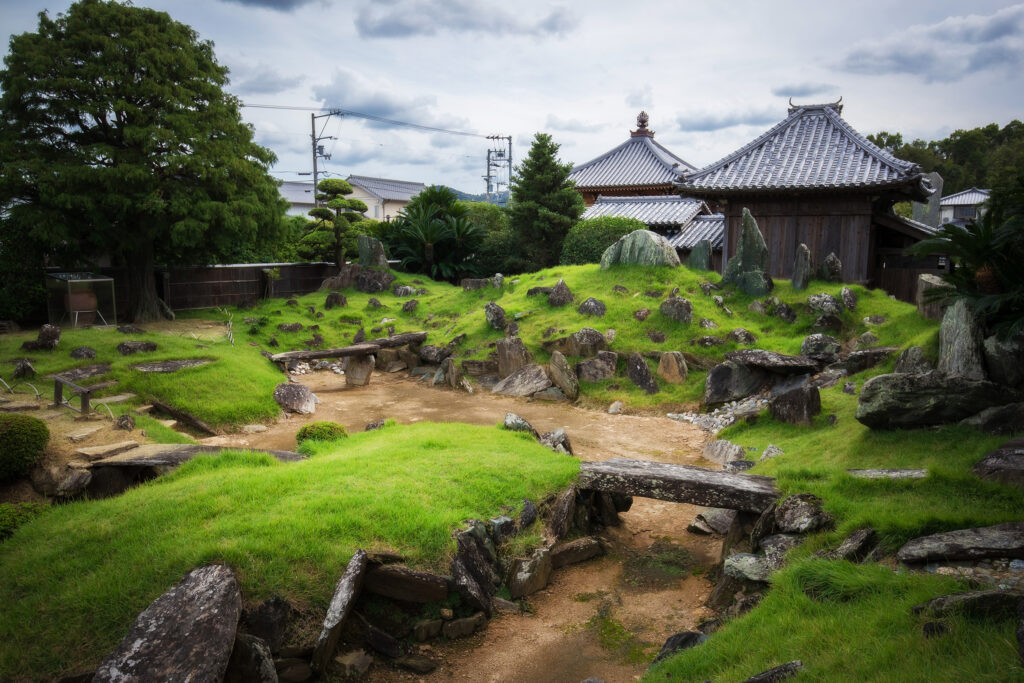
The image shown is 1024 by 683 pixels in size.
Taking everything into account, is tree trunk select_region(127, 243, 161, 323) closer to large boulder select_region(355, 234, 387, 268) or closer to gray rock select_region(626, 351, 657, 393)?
large boulder select_region(355, 234, 387, 268)

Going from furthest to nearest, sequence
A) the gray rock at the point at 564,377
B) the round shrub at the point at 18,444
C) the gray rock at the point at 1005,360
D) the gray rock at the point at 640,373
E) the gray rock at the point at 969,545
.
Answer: the gray rock at the point at 564,377 < the gray rock at the point at 640,373 < the round shrub at the point at 18,444 < the gray rock at the point at 1005,360 < the gray rock at the point at 969,545

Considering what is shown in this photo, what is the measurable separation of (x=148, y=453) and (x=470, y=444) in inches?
208

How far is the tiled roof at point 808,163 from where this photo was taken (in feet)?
62.6

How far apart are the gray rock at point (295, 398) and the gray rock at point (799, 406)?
37.5ft

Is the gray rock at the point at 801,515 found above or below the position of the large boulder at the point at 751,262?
below

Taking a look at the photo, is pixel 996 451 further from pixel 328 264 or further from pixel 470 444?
pixel 328 264

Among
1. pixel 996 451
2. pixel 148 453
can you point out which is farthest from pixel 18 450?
pixel 996 451

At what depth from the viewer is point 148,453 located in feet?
35.1

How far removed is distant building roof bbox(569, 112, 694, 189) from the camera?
117 feet

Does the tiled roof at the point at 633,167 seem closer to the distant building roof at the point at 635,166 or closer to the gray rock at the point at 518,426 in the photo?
the distant building roof at the point at 635,166

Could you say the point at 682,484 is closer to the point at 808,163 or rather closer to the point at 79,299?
the point at 808,163

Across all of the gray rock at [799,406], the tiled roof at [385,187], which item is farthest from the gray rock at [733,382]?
the tiled roof at [385,187]

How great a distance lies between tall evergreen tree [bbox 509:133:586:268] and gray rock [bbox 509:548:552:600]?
2154 centimetres

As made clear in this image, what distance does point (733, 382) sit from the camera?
1636cm
